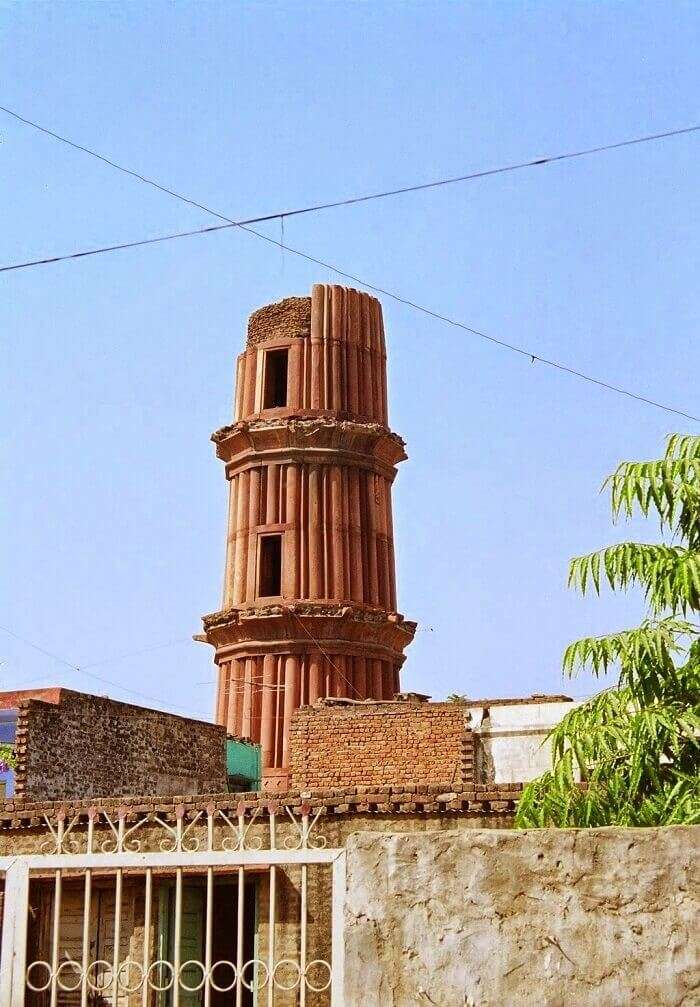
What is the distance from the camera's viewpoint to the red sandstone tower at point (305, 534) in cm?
2764

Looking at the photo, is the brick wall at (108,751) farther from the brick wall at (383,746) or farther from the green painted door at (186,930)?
the green painted door at (186,930)

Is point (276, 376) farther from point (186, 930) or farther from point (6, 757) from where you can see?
point (186, 930)

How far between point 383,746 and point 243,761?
7.12 m

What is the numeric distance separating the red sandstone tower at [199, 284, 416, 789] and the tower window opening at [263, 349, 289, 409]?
33mm

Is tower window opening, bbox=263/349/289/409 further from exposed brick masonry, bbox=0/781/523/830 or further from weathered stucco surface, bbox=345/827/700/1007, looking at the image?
weathered stucco surface, bbox=345/827/700/1007

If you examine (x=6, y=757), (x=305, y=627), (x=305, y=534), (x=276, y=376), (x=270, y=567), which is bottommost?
(x=6, y=757)

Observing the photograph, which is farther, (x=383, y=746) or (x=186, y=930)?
(x=383, y=746)

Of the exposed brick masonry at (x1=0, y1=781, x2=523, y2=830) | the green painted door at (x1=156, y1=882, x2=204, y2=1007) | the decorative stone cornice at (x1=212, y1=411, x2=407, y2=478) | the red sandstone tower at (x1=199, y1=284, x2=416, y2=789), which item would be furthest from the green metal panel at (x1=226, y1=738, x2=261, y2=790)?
the exposed brick masonry at (x1=0, y1=781, x2=523, y2=830)

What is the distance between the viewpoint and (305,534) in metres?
28.9

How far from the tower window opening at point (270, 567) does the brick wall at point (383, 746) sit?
32.8 ft

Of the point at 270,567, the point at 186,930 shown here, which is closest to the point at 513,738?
the point at 186,930

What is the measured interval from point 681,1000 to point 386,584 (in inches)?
983

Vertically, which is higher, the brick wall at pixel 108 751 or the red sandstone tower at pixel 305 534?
the red sandstone tower at pixel 305 534

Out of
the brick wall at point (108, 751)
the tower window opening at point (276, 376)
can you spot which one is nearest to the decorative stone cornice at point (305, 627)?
the tower window opening at point (276, 376)
